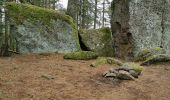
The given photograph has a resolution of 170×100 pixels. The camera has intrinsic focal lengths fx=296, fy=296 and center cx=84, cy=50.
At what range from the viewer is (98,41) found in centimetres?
1365

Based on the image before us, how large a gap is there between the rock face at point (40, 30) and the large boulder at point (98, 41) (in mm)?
669

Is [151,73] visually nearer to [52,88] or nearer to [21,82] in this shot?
[52,88]

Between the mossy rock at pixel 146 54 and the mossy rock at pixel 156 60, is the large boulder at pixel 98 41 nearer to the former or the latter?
the mossy rock at pixel 146 54

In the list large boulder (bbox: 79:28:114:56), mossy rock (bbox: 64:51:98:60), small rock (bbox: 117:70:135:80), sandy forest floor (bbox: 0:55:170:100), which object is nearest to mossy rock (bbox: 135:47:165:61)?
sandy forest floor (bbox: 0:55:170:100)

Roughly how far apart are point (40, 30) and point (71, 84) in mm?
5226

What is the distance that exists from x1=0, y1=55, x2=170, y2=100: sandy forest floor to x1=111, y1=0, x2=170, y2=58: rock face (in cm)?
320

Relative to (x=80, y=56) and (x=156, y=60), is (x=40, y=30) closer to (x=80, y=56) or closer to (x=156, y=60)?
(x=80, y=56)

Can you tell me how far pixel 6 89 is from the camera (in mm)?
6711

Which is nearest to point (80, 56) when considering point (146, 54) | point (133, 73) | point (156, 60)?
point (146, 54)

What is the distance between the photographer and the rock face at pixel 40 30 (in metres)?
11.7

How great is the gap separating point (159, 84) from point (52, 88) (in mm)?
2835

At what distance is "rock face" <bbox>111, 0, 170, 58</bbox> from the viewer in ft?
40.9

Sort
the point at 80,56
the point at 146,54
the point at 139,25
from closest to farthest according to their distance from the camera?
the point at 80,56 < the point at 146,54 < the point at 139,25

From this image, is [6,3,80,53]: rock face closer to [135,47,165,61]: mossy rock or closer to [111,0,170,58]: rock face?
[111,0,170,58]: rock face
